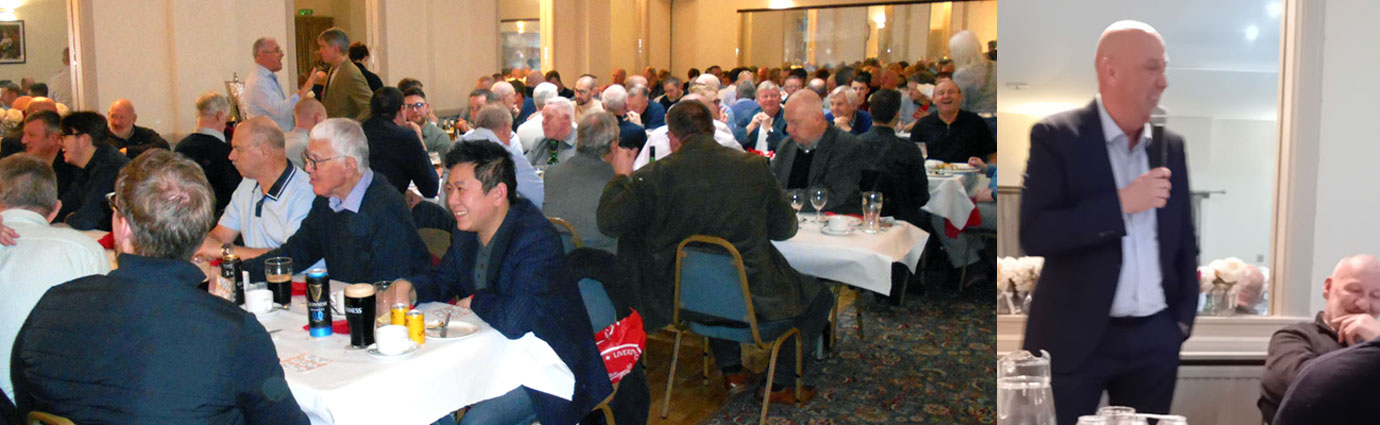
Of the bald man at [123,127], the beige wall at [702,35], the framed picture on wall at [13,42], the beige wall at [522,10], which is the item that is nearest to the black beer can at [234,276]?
the bald man at [123,127]

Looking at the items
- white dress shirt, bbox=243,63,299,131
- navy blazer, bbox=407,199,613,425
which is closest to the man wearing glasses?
white dress shirt, bbox=243,63,299,131

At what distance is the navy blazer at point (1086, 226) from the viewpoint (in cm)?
112

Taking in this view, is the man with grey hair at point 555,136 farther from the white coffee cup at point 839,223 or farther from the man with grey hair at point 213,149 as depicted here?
the white coffee cup at point 839,223

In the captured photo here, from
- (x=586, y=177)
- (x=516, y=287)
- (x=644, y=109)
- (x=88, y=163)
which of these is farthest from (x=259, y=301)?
(x=644, y=109)

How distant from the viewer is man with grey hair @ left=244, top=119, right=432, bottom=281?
10.5 feet

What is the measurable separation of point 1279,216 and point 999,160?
0.30 meters

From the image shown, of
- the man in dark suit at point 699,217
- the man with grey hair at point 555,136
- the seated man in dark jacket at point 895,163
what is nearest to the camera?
the seated man in dark jacket at point 895,163

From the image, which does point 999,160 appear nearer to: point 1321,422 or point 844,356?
point 1321,422

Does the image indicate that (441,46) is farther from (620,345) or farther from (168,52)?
(620,345)

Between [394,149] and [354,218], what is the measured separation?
7.64ft

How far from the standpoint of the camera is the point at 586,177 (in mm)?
4492

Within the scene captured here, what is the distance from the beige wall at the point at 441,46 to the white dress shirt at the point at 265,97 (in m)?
2.82

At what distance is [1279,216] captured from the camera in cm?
112

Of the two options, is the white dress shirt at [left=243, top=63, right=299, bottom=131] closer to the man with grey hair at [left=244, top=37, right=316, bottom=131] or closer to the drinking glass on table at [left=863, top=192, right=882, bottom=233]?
the man with grey hair at [left=244, top=37, right=316, bottom=131]
